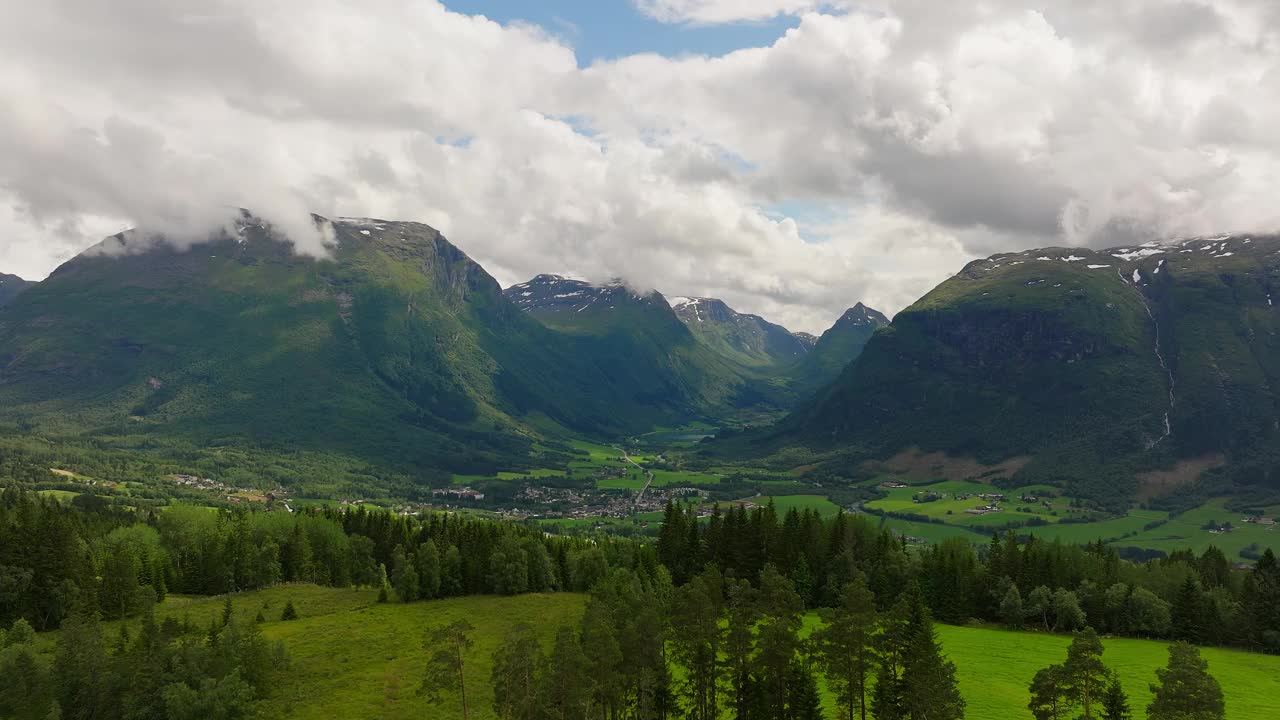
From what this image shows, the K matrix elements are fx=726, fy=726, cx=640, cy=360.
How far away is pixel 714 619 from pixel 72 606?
8841cm

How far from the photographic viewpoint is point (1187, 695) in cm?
4644

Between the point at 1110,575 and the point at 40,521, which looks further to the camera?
the point at 1110,575

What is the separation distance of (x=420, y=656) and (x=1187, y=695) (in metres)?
71.8

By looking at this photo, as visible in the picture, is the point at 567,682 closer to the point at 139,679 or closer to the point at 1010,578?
the point at 139,679

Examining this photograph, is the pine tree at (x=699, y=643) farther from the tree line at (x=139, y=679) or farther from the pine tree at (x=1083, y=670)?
the tree line at (x=139, y=679)

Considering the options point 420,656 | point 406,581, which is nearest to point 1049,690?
point 420,656

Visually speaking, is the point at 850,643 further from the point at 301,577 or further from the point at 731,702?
the point at 301,577

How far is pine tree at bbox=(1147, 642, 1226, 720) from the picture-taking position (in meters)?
46.0

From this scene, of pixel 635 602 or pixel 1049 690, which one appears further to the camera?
pixel 635 602

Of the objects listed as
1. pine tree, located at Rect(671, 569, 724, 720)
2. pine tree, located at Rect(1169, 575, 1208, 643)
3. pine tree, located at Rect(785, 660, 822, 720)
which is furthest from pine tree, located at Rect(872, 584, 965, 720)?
pine tree, located at Rect(1169, 575, 1208, 643)

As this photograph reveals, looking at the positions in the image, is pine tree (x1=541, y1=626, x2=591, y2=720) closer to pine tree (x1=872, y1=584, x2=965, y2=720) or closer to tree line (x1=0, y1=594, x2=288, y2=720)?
pine tree (x1=872, y1=584, x2=965, y2=720)

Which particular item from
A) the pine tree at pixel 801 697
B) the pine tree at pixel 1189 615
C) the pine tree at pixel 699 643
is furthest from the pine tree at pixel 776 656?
the pine tree at pixel 1189 615

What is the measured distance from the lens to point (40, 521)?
103125mm

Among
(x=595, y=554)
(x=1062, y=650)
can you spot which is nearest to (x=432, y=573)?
(x=595, y=554)
